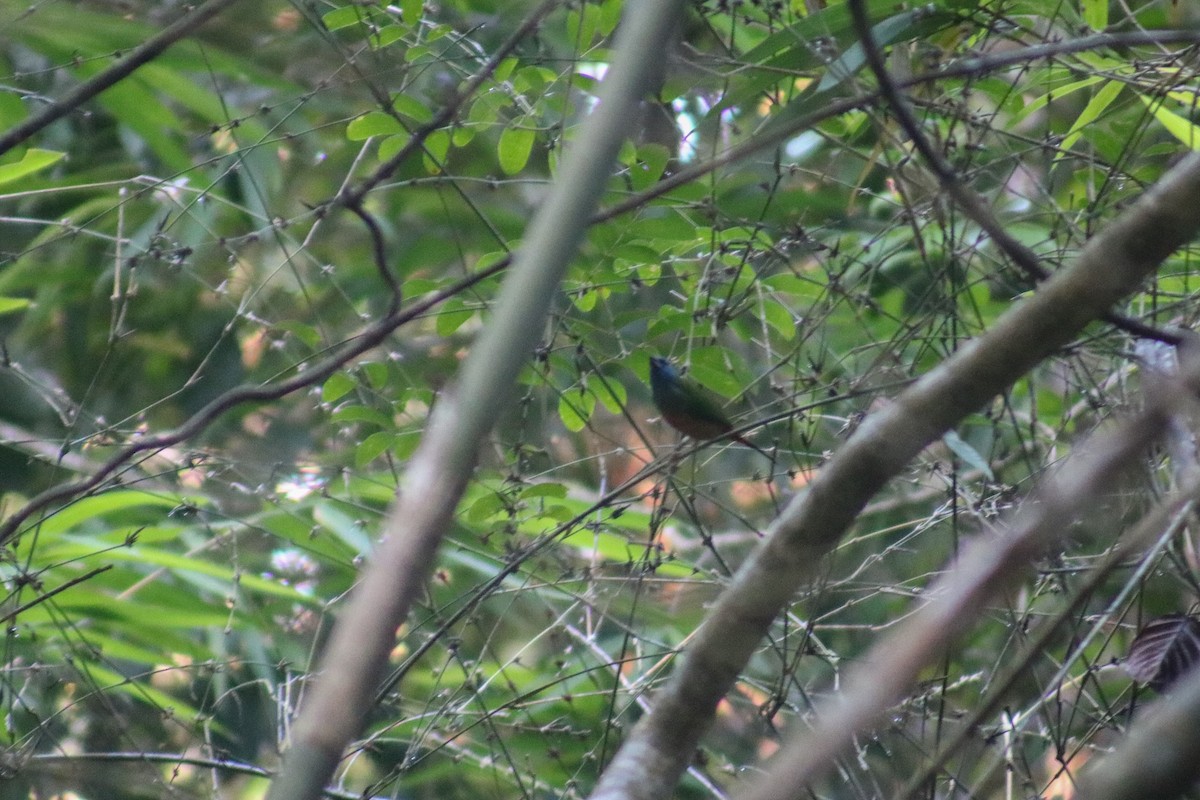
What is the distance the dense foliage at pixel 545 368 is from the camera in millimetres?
2371

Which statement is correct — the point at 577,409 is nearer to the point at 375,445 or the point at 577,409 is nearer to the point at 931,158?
the point at 375,445

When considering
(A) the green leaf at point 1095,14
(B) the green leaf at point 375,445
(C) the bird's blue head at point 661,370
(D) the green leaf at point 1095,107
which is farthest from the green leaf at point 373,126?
(A) the green leaf at point 1095,14

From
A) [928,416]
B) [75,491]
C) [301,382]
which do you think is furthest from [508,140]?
[928,416]

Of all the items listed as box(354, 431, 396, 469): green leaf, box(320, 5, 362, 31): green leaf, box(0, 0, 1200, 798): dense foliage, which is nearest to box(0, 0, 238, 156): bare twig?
box(0, 0, 1200, 798): dense foliage

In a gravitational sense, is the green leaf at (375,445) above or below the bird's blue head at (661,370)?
below

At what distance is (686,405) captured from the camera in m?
3.15

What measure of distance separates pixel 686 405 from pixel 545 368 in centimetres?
75

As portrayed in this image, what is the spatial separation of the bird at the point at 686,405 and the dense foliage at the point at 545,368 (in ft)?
0.35

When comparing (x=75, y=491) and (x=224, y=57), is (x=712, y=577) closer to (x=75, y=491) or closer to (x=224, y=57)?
(x=75, y=491)

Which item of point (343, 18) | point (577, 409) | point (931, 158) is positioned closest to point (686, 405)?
point (577, 409)

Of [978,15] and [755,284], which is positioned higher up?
[978,15]

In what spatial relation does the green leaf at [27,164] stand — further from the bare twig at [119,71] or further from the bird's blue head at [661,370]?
the bird's blue head at [661,370]

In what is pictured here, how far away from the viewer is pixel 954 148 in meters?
2.54

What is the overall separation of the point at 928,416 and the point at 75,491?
1376 millimetres
